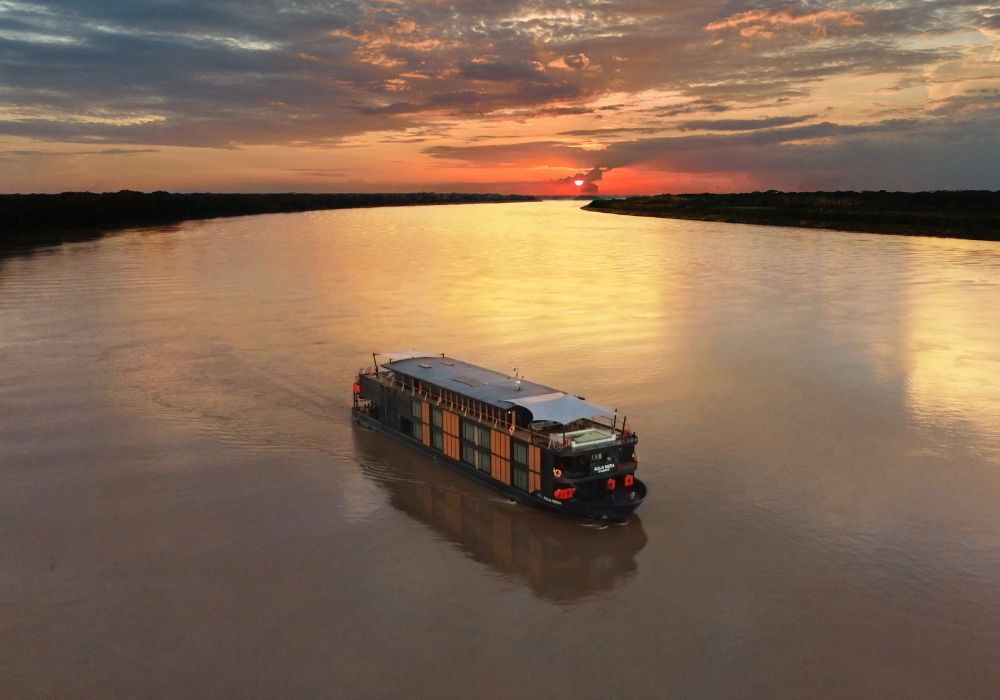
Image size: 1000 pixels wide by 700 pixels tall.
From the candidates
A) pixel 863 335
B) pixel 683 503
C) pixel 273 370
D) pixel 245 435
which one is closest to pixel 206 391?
pixel 273 370

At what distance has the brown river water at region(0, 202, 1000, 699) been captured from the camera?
1897cm

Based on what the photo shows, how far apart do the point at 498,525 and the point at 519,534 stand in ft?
3.30

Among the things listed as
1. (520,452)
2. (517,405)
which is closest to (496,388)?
(517,405)

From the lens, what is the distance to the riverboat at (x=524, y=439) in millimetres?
26281

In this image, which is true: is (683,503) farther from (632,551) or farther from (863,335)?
(863,335)

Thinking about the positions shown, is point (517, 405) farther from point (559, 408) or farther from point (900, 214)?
point (900, 214)

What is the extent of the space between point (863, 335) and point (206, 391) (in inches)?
1701

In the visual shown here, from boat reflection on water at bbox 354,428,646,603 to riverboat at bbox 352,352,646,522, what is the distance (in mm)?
563

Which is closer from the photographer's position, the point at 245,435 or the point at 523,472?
the point at 523,472

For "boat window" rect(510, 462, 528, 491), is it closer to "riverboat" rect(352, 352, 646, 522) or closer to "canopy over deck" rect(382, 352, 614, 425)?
"riverboat" rect(352, 352, 646, 522)

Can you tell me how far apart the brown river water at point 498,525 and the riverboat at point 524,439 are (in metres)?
0.88

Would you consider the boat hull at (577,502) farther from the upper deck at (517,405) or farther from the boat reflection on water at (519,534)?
the upper deck at (517,405)

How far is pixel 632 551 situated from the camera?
24750 mm

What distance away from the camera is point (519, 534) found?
26.0m
